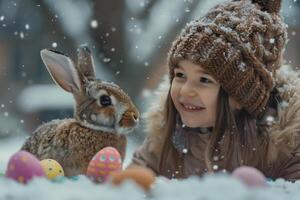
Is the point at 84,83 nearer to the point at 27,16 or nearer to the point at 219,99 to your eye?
the point at 219,99

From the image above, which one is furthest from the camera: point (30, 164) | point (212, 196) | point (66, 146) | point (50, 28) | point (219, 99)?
point (50, 28)

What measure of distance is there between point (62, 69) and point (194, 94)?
0.17m

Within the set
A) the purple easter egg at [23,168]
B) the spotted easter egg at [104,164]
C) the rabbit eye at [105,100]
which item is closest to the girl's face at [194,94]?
the rabbit eye at [105,100]

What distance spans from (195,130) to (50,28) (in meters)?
0.76

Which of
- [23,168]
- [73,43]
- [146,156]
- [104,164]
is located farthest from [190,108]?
[73,43]

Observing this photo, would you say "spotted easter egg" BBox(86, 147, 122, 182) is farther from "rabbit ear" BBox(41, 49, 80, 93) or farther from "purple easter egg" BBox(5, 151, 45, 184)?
"rabbit ear" BBox(41, 49, 80, 93)

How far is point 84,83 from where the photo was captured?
70 cm

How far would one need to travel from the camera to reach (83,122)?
2.20 feet

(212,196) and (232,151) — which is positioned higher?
(212,196)

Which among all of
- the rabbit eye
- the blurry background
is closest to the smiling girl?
the rabbit eye

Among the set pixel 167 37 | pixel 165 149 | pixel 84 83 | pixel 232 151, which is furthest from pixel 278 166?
pixel 167 37

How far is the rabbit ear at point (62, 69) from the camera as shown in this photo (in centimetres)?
69

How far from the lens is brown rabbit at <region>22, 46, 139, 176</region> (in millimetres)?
640

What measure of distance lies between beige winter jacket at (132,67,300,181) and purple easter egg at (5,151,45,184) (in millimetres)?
306
